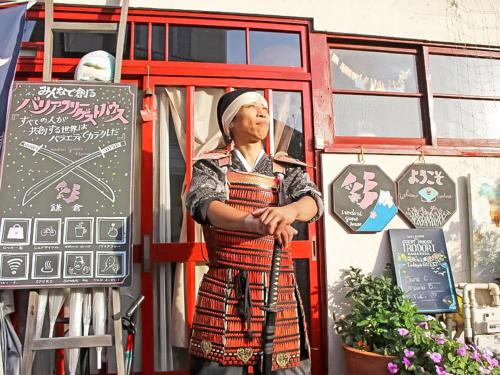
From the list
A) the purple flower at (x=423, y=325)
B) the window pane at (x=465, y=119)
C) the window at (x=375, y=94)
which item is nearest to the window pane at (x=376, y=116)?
the window at (x=375, y=94)

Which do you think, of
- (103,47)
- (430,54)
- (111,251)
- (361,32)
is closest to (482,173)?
(430,54)

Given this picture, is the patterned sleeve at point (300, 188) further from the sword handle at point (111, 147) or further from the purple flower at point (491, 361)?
the purple flower at point (491, 361)

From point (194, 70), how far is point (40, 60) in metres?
1.27

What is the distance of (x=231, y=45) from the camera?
3584 mm

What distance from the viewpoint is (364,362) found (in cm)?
283

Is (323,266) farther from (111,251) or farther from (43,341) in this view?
(43,341)

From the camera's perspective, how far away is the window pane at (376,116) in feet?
12.3

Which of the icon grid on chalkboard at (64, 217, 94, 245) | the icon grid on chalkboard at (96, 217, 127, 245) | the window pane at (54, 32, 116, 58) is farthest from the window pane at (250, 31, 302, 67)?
the icon grid on chalkboard at (64, 217, 94, 245)

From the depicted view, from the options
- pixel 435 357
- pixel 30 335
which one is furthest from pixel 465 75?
pixel 30 335

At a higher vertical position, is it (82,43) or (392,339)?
(82,43)

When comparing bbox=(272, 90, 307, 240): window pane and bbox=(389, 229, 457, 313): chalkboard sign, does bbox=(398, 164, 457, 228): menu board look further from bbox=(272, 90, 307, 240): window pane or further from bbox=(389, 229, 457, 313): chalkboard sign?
bbox=(272, 90, 307, 240): window pane

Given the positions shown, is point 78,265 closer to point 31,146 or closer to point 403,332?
point 31,146

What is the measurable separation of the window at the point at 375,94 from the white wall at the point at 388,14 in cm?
25

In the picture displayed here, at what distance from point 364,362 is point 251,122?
1936mm
